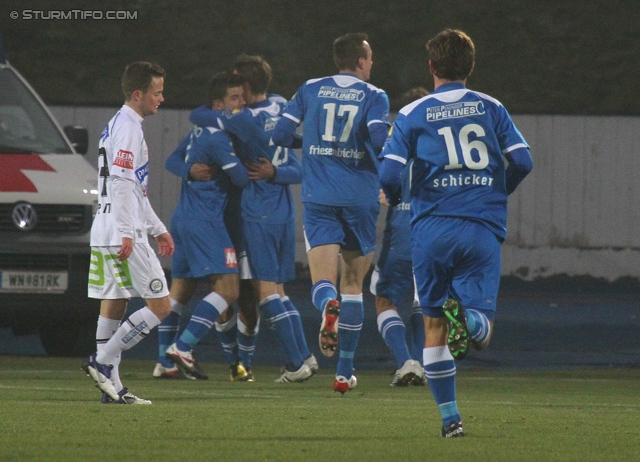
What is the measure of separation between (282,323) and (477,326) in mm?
4743

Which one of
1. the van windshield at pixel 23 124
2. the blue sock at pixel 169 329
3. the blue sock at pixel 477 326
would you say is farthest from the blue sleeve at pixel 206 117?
the blue sock at pixel 477 326

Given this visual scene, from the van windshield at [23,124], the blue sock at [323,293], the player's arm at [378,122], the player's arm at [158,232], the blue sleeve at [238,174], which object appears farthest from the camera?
the van windshield at [23,124]

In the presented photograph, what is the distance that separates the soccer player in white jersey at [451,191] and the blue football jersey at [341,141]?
2.88m

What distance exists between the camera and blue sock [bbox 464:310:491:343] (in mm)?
7035

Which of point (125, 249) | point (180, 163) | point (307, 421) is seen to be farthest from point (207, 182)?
point (307, 421)

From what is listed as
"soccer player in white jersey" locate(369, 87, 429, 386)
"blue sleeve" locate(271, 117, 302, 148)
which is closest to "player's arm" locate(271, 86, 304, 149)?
"blue sleeve" locate(271, 117, 302, 148)

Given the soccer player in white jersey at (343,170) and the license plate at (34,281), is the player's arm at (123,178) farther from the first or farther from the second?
the license plate at (34,281)

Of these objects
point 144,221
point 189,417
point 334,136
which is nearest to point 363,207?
point 334,136

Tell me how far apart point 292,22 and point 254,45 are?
0.95 metres

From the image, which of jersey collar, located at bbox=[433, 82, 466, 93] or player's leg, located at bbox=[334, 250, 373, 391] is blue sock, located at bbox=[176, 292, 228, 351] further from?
jersey collar, located at bbox=[433, 82, 466, 93]

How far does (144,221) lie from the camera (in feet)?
30.1

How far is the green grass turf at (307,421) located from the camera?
6.67 metres

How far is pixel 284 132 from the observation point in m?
10.6

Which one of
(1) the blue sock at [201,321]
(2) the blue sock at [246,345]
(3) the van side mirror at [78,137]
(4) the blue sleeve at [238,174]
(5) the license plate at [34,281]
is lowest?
(2) the blue sock at [246,345]
